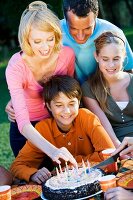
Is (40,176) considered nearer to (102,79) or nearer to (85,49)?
(102,79)

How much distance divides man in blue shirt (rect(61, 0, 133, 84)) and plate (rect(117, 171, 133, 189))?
1.50 metres

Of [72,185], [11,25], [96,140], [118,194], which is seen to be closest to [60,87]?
[96,140]

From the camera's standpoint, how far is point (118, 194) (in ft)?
9.26

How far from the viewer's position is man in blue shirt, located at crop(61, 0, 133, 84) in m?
4.15

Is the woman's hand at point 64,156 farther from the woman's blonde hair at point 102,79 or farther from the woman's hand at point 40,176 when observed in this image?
the woman's blonde hair at point 102,79

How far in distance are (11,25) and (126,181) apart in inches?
897

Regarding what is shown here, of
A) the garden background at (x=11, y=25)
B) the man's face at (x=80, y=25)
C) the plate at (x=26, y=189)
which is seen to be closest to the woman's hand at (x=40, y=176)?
the plate at (x=26, y=189)

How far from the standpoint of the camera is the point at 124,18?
34.3 m

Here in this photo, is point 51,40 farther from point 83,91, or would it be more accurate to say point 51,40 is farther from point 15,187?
point 15,187

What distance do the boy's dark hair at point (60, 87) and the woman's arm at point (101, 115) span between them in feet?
1.18

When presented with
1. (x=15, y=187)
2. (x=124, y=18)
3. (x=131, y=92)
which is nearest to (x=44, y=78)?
(x=131, y=92)

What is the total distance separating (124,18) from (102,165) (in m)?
31.8

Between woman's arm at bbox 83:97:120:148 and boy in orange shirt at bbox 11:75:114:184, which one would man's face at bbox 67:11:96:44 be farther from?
woman's arm at bbox 83:97:120:148

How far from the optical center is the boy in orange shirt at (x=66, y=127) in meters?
3.94
